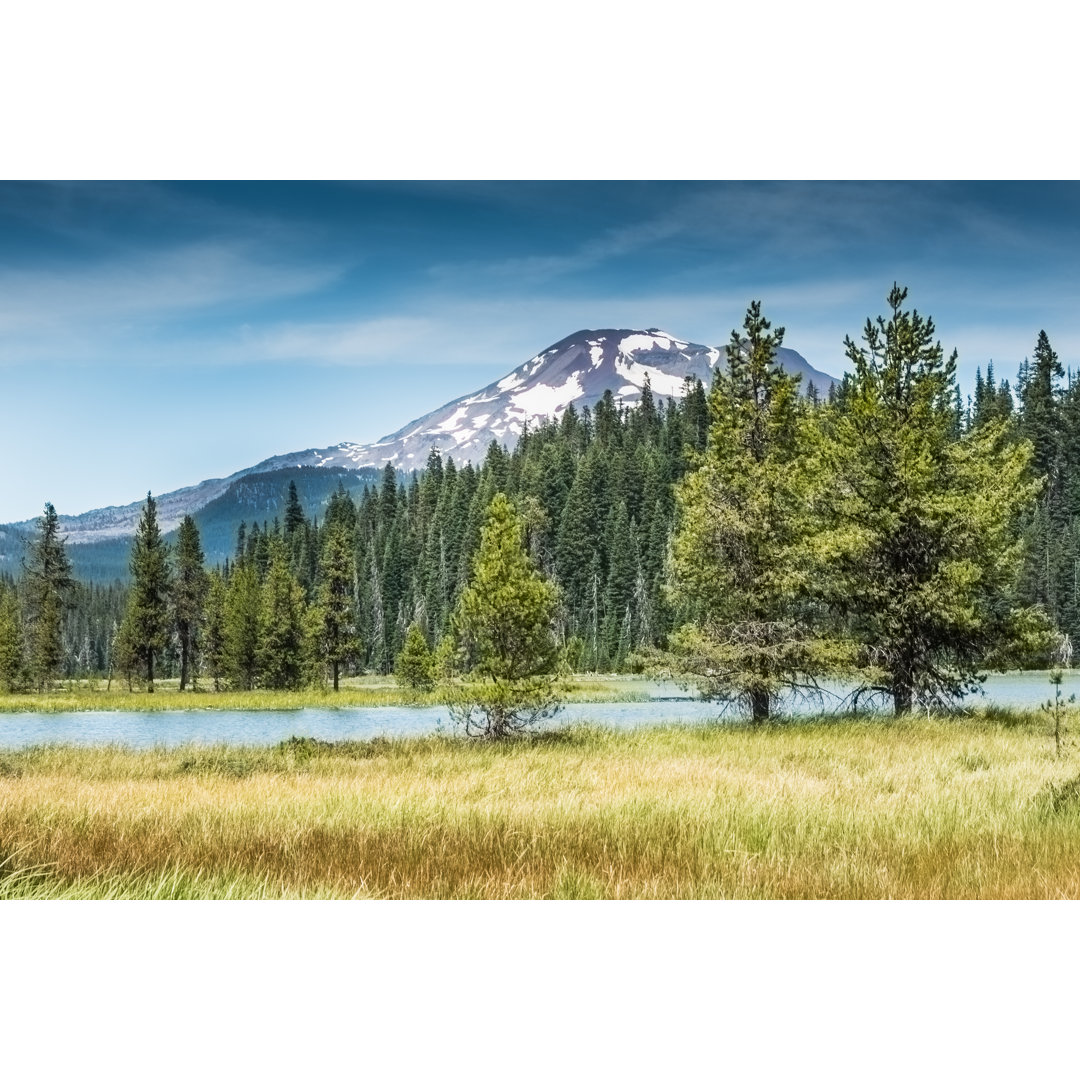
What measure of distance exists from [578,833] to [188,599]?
11.0m

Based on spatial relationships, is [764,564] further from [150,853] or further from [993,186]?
[150,853]

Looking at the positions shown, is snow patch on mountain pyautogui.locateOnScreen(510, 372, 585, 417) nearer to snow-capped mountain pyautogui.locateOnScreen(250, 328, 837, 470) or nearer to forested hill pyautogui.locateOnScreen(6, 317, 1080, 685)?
snow-capped mountain pyautogui.locateOnScreen(250, 328, 837, 470)

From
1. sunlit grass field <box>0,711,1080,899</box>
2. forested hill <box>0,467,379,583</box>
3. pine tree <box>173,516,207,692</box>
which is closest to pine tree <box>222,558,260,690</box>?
pine tree <box>173,516,207,692</box>

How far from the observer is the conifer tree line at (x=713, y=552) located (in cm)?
1195

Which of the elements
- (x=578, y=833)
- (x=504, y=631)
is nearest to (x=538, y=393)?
(x=504, y=631)

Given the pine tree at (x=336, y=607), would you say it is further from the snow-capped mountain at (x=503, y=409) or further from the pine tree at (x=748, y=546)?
the pine tree at (x=748, y=546)

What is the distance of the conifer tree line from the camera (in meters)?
12.0

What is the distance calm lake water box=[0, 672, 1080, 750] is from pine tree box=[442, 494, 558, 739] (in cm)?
132

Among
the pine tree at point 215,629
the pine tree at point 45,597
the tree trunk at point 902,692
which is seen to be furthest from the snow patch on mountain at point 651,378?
the pine tree at point 215,629

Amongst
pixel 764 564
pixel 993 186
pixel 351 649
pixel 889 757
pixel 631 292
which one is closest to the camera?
pixel 993 186

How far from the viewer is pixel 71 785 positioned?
32.5 ft

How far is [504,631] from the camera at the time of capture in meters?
13.7
